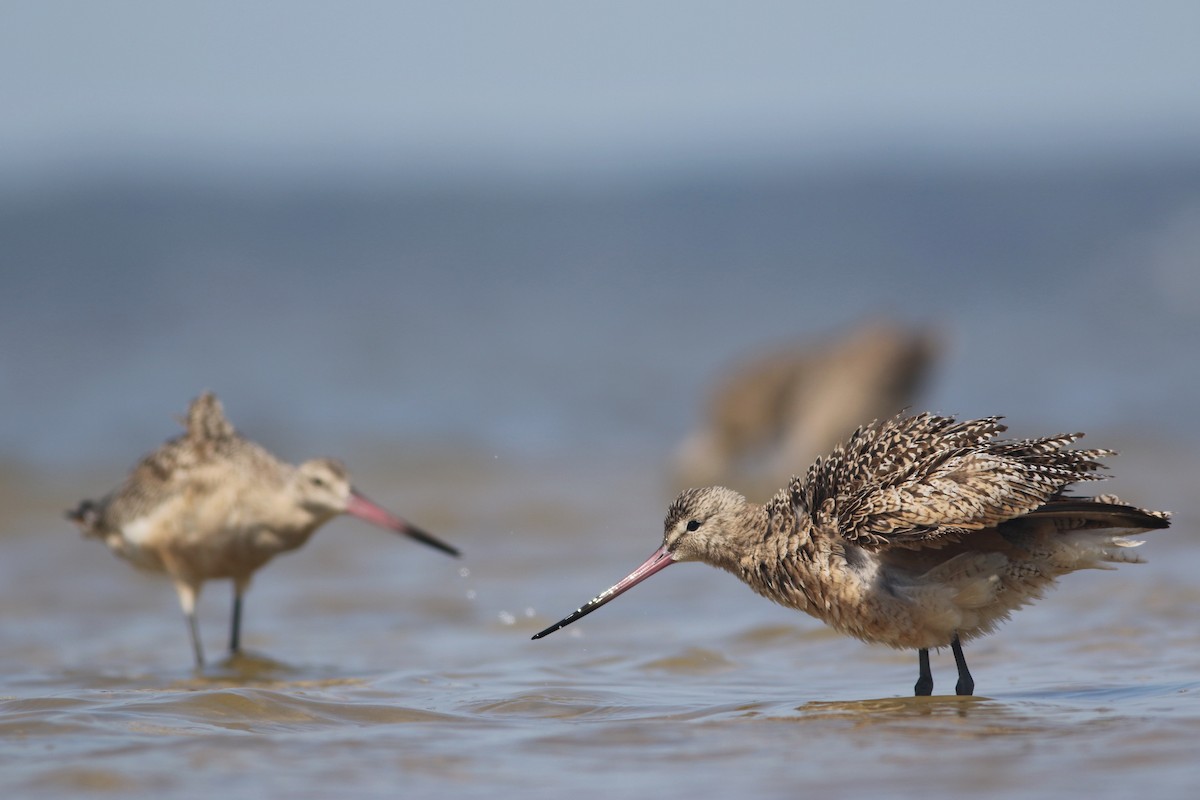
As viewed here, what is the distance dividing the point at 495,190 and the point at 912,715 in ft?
78.0

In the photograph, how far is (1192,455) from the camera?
10.8 meters

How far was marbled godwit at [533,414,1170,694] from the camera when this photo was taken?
4480 millimetres

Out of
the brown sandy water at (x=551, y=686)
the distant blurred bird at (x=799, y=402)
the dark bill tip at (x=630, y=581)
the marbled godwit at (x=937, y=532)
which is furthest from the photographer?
the distant blurred bird at (x=799, y=402)

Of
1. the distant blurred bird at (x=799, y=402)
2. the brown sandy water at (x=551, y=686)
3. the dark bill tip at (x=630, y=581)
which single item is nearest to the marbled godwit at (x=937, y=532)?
the brown sandy water at (x=551, y=686)

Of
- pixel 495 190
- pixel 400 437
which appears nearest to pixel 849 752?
pixel 400 437

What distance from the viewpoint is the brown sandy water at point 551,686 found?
12.5 feet

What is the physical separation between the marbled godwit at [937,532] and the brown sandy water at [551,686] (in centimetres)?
27

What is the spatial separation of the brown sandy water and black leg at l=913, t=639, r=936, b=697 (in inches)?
3.5

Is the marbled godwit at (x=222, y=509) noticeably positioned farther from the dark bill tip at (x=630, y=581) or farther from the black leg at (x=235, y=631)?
the dark bill tip at (x=630, y=581)

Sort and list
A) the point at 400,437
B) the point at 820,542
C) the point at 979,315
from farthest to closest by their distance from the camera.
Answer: the point at 979,315 → the point at 400,437 → the point at 820,542

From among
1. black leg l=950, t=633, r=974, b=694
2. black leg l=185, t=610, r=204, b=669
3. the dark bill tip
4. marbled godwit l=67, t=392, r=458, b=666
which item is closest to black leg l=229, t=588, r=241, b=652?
marbled godwit l=67, t=392, r=458, b=666

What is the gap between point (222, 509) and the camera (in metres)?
6.36

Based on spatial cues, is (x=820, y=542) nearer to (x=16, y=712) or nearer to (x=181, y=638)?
(x=16, y=712)

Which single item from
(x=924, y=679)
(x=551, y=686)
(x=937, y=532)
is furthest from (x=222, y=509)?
(x=937, y=532)
